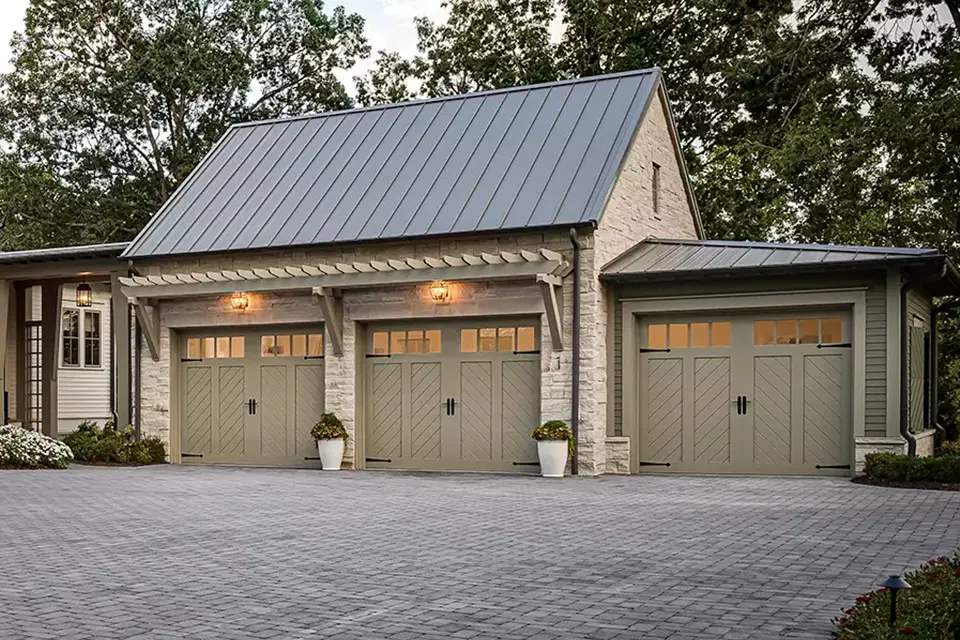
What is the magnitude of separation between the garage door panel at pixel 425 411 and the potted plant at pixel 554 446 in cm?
229

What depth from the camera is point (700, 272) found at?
1730 cm

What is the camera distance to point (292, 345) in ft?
67.3

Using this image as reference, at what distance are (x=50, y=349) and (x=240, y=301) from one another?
7.99m

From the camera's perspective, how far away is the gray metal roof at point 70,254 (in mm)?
21781

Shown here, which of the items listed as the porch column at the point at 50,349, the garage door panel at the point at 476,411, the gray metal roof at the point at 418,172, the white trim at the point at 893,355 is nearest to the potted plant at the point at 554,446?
the garage door panel at the point at 476,411

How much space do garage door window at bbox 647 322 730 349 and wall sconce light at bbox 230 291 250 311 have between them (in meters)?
7.12

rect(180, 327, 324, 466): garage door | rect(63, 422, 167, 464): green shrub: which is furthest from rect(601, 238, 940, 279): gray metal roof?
rect(63, 422, 167, 464): green shrub

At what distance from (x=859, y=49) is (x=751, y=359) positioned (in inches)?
410

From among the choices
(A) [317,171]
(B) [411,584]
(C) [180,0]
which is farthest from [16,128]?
(B) [411,584]

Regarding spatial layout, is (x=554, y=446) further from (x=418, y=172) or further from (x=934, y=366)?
(x=934, y=366)

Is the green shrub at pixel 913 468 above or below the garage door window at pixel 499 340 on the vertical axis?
below

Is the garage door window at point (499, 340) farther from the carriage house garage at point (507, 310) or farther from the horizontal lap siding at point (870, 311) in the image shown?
the horizontal lap siding at point (870, 311)

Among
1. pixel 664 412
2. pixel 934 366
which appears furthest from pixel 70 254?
pixel 934 366

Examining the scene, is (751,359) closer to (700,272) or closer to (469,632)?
(700,272)
